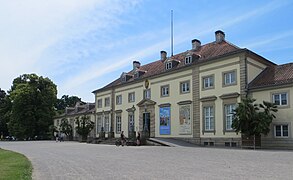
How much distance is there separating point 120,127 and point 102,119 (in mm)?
5363

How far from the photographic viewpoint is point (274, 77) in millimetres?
28297

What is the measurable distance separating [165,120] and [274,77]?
1305 centimetres

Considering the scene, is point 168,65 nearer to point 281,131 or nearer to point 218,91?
point 218,91

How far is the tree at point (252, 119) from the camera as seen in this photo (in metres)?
24.9

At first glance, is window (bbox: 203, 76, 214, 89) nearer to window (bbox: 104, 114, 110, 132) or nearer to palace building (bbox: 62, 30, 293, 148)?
palace building (bbox: 62, 30, 293, 148)

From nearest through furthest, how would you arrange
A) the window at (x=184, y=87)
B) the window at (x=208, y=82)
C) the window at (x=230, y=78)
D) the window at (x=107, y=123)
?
the window at (x=230, y=78) → the window at (x=208, y=82) → the window at (x=184, y=87) → the window at (x=107, y=123)

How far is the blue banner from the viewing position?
36594 millimetres

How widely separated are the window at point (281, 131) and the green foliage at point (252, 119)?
132cm

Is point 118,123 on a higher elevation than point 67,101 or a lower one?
lower

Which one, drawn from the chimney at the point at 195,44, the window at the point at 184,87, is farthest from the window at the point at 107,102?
the chimney at the point at 195,44

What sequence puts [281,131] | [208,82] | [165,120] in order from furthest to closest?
[165,120], [208,82], [281,131]

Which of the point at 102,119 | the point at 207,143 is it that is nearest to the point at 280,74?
the point at 207,143

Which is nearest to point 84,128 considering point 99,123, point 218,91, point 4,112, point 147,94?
point 99,123

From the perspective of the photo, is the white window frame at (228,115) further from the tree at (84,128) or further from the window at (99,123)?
the window at (99,123)
